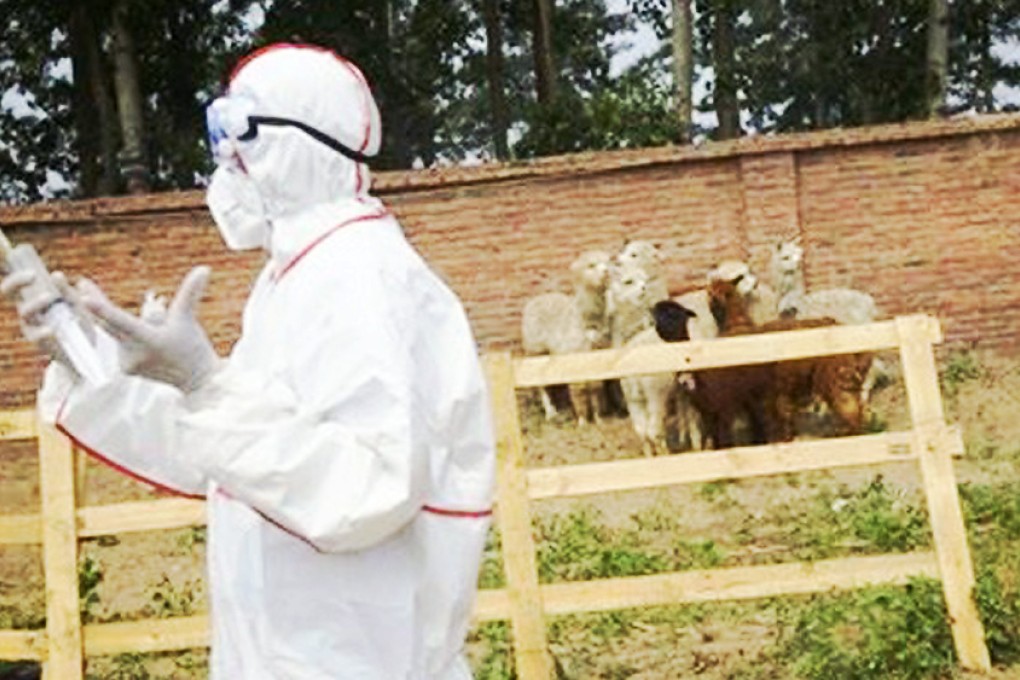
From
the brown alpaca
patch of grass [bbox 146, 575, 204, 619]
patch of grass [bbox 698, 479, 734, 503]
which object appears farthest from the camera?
the brown alpaca

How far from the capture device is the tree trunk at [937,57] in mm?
18750

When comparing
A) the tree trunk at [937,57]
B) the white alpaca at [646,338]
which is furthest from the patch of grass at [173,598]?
the tree trunk at [937,57]

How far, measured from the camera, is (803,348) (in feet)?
20.5

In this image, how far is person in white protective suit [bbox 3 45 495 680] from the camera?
87.9 inches

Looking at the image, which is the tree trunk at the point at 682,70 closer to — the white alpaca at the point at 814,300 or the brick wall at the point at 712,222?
the brick wall at the point at 712,222

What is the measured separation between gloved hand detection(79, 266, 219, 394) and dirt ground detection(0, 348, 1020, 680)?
4134 millimetres

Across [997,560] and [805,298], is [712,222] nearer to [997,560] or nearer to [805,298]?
[805,298]

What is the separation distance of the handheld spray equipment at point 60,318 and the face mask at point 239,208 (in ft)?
1.25

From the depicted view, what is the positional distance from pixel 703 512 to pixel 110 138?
42.7 feet

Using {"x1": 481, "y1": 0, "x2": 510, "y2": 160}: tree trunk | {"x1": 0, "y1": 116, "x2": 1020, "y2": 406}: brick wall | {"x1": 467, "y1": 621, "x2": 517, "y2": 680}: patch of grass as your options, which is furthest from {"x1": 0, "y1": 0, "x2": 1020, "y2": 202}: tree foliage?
{"x1": 467, "y1": 621, "x2": 517, "y2": 680}: patch of grass

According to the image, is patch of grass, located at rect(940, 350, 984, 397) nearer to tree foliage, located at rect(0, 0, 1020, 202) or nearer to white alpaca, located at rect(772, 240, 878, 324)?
white alpaca, located at rect(772, 240, 878, 324)

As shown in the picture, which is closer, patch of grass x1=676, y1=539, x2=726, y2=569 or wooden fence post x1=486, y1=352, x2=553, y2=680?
wooden fence post x1=486, y1=352, x2=553, y2=680

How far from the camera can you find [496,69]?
2323 cm

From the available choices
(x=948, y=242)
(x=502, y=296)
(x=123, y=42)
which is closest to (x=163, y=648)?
(x=502, y=296)
